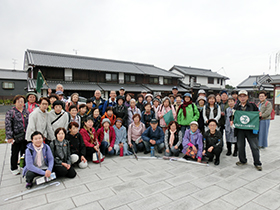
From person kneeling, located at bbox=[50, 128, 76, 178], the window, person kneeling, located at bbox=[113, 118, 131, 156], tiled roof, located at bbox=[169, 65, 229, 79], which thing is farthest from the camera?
tiled roof, located at bbox=[169, 65, 229, 79]

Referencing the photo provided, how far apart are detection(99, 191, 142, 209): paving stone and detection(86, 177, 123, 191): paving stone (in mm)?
465

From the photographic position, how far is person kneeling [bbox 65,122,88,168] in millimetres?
4418

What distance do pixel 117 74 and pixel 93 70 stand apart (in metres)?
3.50

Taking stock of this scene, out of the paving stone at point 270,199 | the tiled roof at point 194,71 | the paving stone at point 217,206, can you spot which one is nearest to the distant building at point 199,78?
the tiled roof at point 194,71

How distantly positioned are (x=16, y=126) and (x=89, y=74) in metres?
17.7

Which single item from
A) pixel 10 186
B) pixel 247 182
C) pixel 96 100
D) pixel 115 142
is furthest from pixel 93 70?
pixel 247 182

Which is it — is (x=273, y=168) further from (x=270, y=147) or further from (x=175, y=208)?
(x=175, y=208)

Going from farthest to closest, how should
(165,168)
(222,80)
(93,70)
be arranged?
(222,80) → (93,70) → (165,168)

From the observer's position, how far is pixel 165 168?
14.6ft

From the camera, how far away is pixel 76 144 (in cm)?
448

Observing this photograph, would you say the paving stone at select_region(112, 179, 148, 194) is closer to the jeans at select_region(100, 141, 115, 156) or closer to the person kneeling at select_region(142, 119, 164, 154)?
the jeans at select_region(100, 141, 115, 156)

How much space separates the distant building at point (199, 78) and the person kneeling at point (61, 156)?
27.4 meters

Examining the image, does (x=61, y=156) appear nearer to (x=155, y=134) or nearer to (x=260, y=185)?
(x=155, y=134)

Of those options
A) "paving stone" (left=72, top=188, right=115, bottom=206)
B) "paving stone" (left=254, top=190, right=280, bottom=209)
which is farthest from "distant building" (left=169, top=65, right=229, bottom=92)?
"paving stone" (left=72, top=188, right=115, bottom=206)
